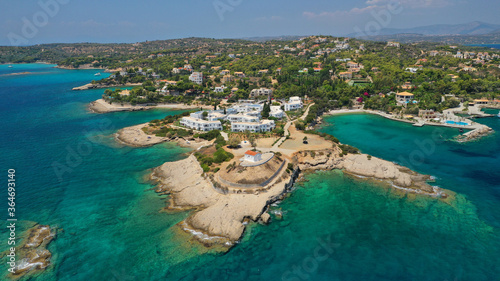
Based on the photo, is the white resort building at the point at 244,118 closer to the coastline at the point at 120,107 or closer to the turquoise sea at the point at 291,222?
the turquoise sea at the point at 291,222

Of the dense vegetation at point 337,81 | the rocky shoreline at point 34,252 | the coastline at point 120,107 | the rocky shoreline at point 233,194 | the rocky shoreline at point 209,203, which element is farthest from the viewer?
the coastline at point 120,107

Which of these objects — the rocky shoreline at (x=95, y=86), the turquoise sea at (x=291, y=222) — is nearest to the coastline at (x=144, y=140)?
the turquoise sea at (x=291, y=222)

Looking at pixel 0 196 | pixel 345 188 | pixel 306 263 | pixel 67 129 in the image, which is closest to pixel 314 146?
pixel 345 188

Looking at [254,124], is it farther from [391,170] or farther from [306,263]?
[306,263]

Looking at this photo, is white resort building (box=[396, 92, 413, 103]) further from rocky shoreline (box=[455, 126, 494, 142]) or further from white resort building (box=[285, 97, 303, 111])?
white resort building (box=[285, 97, 303, 111])

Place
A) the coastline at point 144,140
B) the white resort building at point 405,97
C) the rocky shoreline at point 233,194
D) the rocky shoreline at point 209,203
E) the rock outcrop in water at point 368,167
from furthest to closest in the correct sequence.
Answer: the white resort building at point 405,97 < the coastline at point 144,140 < the rock outcrop in water at point 368,167 < the rocky shoreline at point 233,194 < the rocky shoreline at point 209,203

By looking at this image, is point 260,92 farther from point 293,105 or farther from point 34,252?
point 34,252

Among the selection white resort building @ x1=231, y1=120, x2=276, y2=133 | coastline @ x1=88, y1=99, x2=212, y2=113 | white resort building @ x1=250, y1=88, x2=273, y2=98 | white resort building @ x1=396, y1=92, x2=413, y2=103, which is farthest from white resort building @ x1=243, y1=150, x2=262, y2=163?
white resort building @ x1=396, y1=92, x2=413, y2=103
